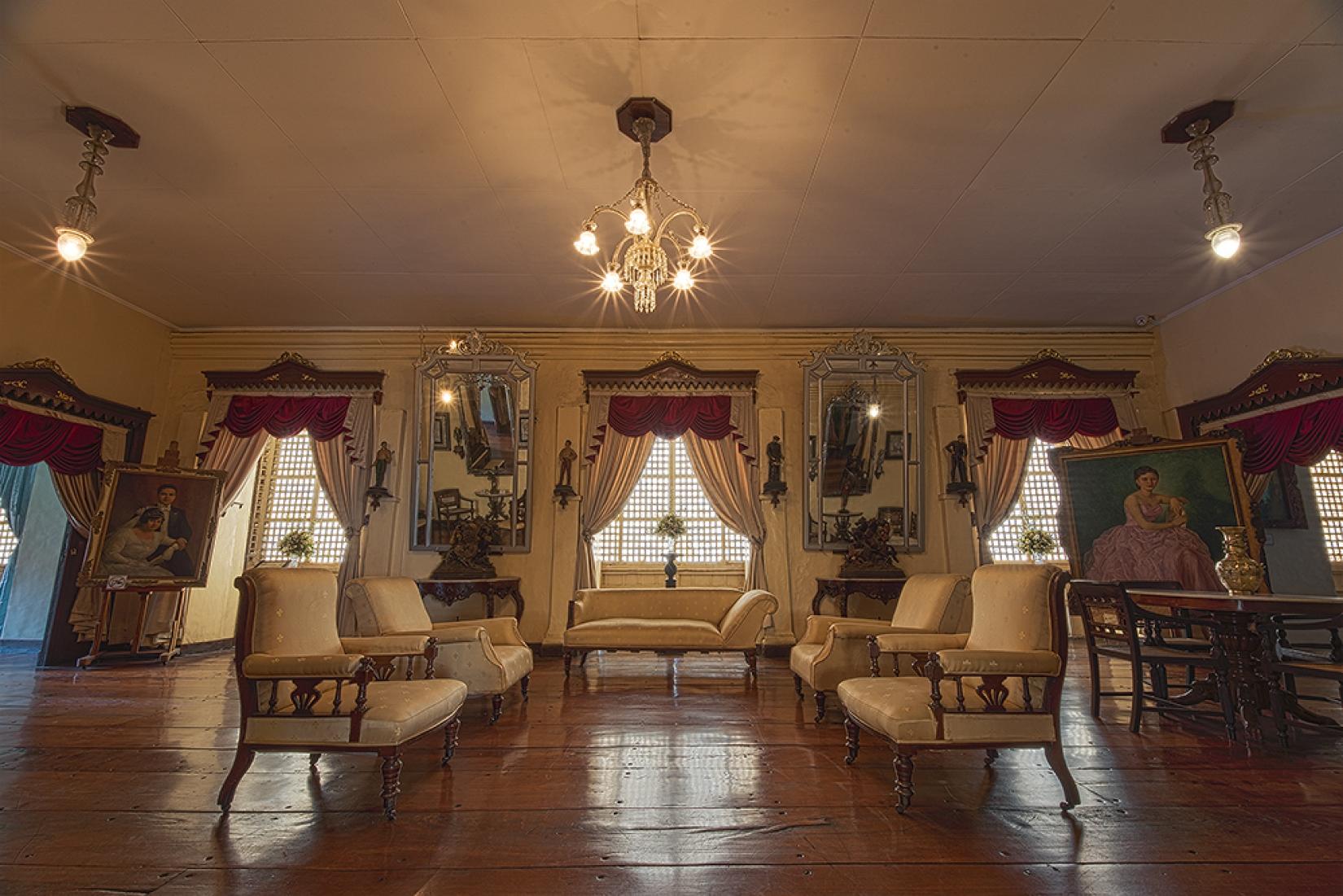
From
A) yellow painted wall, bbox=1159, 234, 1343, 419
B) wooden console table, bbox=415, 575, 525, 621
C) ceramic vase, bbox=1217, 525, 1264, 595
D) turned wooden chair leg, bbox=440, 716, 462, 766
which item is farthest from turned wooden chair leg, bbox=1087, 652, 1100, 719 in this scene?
wooden console table, bbox=415, 575, 525, 621

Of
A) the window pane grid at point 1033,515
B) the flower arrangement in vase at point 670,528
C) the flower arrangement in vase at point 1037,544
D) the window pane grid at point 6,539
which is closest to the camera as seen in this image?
the flower arrangement in vase at point 670,528

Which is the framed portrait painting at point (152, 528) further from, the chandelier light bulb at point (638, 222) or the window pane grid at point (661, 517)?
the chandelier light bulb at point (638, 222)

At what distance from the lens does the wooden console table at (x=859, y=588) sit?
6.28 m

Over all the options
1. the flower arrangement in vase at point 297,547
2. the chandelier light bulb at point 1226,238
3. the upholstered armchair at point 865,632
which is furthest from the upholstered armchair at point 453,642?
the chandelier light bulb at point 1226,238

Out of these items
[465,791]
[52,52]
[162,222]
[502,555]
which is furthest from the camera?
[502,555]

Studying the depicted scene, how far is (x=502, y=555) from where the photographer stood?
6852mm

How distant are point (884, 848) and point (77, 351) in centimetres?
811

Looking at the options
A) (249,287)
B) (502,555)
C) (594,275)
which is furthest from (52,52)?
(502,555)

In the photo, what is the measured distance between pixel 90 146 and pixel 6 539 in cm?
795

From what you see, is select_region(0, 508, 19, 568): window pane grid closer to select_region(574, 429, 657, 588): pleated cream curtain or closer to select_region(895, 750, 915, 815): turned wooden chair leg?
select_region(574, 429, 657, 588): pleated cream curtain

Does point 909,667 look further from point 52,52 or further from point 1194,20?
point 52,52

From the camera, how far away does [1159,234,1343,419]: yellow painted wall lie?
5.25 meters

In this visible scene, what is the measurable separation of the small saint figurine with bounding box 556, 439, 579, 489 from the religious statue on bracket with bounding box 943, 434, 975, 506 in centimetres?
422

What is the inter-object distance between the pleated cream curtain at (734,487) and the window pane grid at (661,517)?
0.40 m
